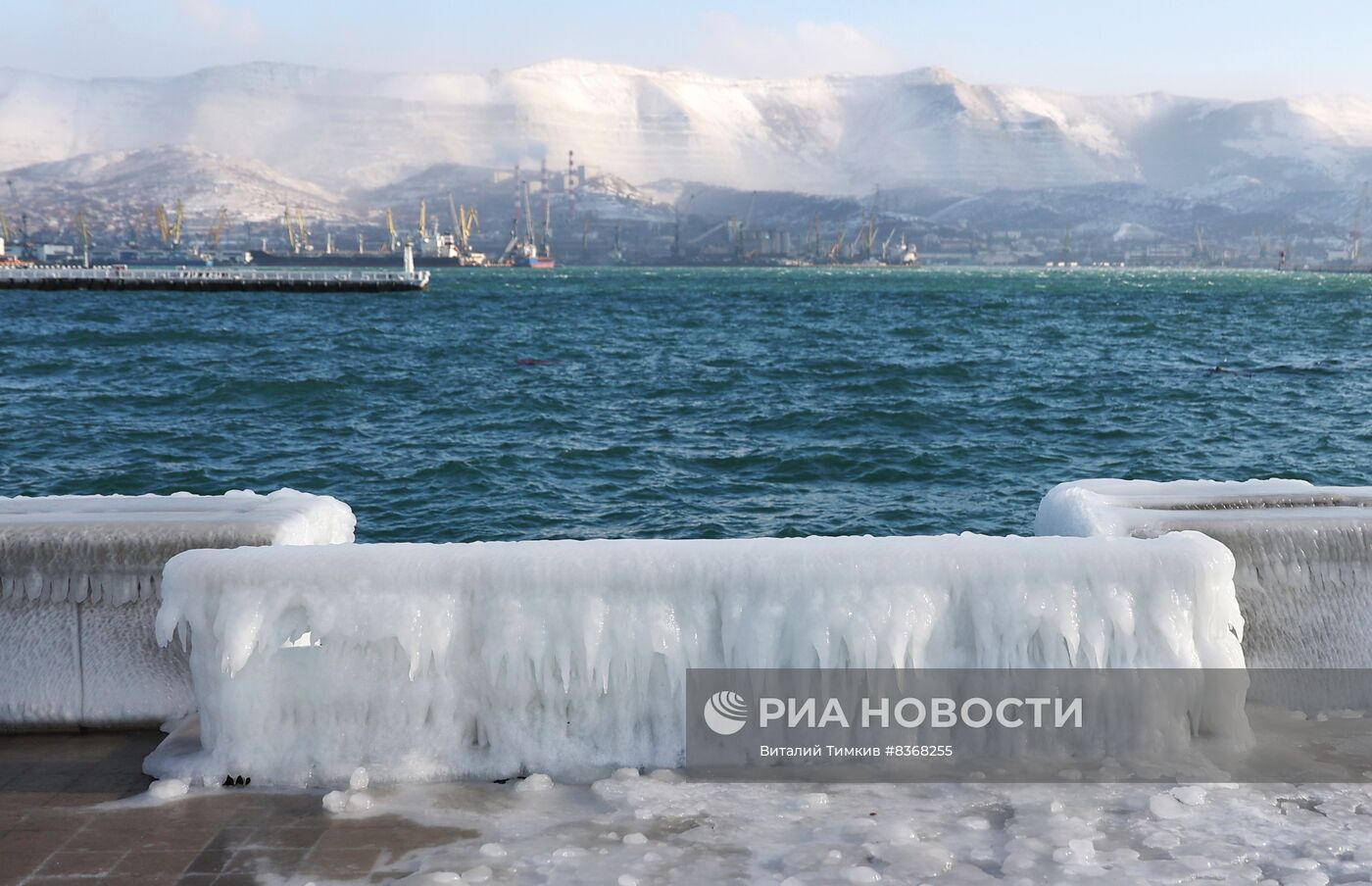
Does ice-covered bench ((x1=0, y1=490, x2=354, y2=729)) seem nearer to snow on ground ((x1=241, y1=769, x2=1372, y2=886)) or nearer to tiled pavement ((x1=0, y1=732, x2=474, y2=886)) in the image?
tiled pavement ((x1=0, y1=732, x2=474, y2=886))

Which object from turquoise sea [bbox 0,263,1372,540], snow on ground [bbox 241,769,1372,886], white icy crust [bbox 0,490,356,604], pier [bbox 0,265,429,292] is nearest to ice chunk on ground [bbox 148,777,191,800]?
snow on ground [bbox 241,769,1372,886]

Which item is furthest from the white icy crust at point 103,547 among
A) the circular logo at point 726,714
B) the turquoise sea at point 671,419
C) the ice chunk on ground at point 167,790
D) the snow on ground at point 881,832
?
the turquoise sea at point 671,419

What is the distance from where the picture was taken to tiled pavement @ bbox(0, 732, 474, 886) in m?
4.39

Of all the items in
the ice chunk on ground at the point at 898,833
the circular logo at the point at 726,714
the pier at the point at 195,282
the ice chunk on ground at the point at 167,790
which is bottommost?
the ice chunk on ground at the point at 898,833

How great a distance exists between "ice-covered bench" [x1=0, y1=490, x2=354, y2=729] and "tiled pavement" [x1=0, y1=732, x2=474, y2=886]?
0.40m

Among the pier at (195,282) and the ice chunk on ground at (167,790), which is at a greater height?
the pier at (195,282)

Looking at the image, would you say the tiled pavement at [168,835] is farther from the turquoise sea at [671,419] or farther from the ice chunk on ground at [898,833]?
the turquoise sea at [671,419]

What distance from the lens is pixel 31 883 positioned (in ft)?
14.1

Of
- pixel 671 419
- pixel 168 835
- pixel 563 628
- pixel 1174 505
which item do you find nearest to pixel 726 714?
pixel 563 628

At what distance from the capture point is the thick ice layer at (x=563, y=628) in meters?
5.28

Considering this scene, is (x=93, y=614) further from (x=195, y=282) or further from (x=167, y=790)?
(x=195, y=282)

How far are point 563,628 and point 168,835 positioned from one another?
1.68 meters

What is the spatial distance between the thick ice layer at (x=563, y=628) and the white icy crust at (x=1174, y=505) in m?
0.57

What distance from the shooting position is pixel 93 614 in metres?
5.83
